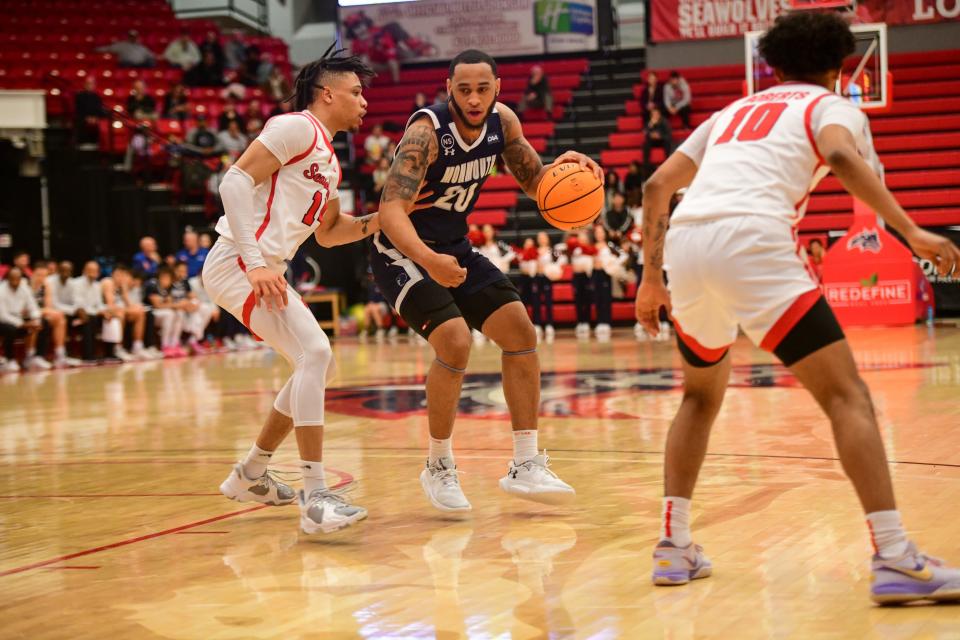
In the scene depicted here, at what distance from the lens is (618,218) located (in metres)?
18.4

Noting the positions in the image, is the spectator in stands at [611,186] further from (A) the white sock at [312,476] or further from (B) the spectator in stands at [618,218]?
(A) the white sock at [312,476]

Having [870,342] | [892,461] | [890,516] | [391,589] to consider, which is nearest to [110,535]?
[391,589]

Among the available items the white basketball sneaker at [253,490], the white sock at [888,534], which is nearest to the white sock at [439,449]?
the white basketball sneaker at [253,490]

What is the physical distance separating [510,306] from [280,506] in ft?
4.51

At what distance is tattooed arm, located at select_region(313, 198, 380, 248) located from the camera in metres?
5.13

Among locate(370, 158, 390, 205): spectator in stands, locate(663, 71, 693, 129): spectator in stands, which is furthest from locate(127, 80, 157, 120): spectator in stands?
locate(663, 71, 693, 129): spectator in stands

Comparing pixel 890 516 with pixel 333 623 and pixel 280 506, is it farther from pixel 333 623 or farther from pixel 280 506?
pixel 280 506

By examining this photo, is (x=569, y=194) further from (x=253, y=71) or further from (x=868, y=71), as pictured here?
(x=253, y=71)

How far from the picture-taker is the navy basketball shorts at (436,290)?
16.3 feet

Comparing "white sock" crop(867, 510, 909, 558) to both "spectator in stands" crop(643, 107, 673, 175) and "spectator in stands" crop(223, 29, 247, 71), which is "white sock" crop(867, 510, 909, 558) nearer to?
"spectator in stands" crop(643, 107, 673, 175)

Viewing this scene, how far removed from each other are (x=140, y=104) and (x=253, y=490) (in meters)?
15.8

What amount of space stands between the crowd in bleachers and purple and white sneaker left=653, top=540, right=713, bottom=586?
36.8 ft

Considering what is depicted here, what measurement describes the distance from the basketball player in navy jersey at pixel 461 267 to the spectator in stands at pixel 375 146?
16477 mm

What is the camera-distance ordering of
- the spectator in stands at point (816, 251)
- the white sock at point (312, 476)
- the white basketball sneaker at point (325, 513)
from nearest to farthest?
1. the white basketball sneaker at point (325, 513)
2. the white sock at point (312, 476)
3. the spectator in stands at point (816, 251)
